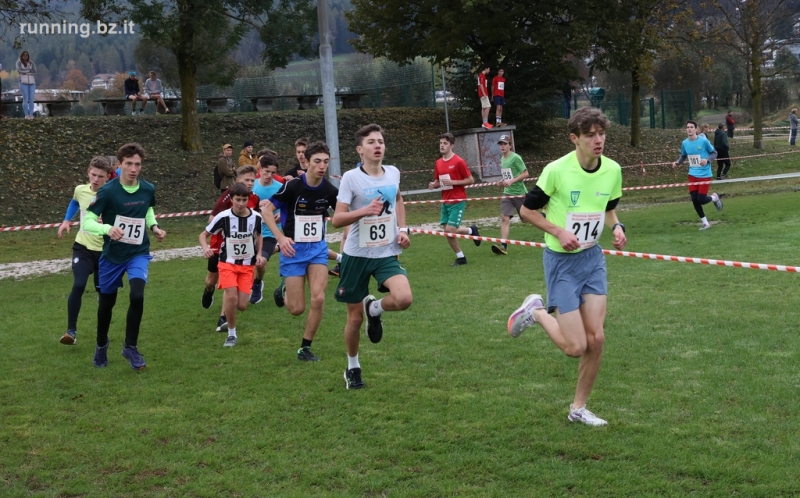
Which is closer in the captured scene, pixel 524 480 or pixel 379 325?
pixel 524 480

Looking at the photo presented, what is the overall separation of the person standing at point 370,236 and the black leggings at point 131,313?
81.0 inches

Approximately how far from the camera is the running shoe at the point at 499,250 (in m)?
14.4

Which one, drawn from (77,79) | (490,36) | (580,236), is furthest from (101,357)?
(77,79)

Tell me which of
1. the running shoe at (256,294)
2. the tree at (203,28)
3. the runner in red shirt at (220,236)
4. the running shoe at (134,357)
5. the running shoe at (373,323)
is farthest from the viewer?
the tree at (203,28)

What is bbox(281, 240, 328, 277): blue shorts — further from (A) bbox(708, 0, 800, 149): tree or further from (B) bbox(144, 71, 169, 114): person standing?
(A) bbox(708, 0, 800, 149): tree

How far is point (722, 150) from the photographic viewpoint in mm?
28016

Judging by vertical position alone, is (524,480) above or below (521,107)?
below

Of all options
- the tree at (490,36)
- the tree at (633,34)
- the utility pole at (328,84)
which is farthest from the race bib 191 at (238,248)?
the tree at (633,34)

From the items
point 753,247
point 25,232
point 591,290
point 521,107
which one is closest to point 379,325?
point 591,290

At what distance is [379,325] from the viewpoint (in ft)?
22.7

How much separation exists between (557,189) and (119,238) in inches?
150

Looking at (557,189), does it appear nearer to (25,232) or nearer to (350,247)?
(350,247)

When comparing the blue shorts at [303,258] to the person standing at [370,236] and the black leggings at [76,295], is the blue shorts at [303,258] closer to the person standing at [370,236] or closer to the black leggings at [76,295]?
the person standing at [370,236]

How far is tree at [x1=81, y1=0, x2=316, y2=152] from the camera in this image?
23.8 m
